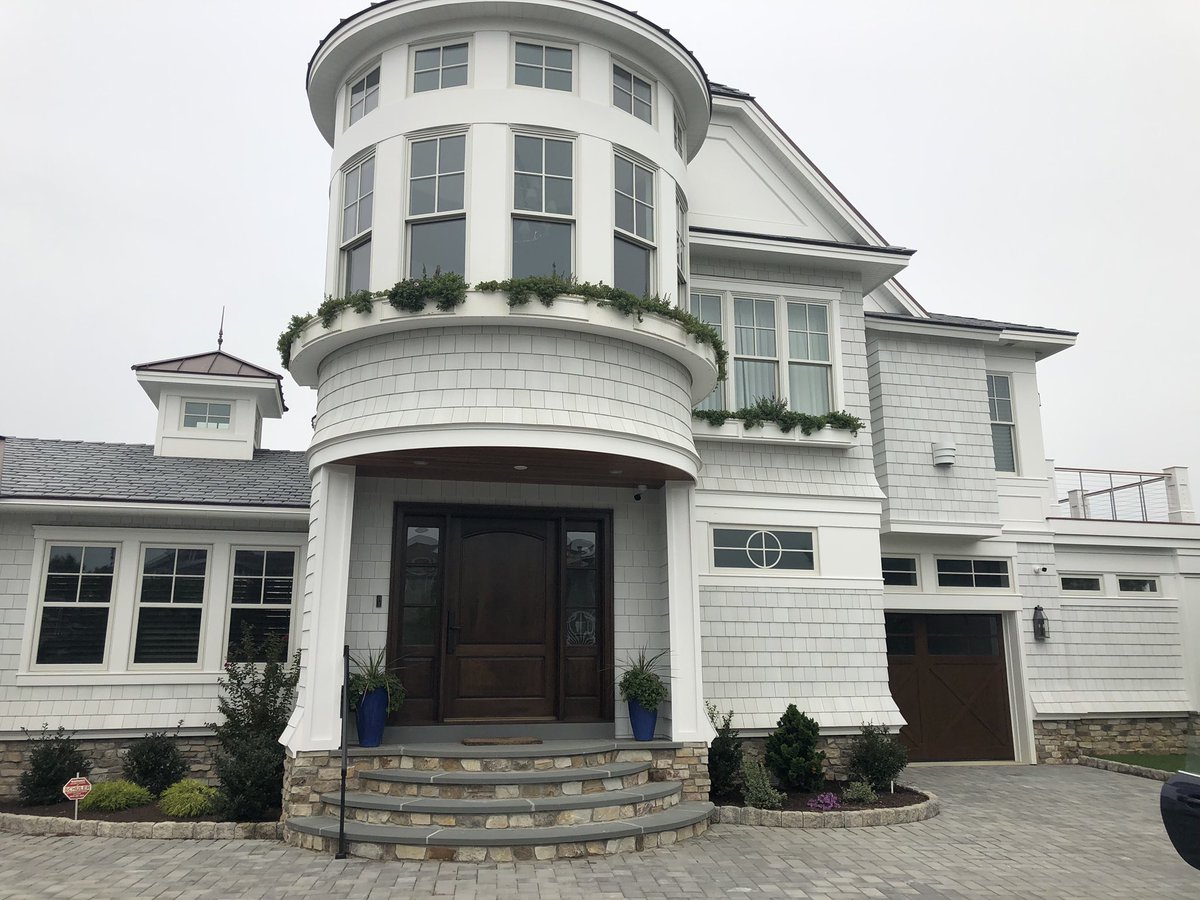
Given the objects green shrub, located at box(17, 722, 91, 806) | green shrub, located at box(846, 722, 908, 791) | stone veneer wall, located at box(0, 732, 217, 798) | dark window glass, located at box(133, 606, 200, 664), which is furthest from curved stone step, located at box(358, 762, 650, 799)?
dark window glass, located at box(133, 606, 200, 664)

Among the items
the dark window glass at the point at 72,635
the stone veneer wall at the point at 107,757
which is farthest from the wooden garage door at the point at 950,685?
the dark window glass at the point at 72,635

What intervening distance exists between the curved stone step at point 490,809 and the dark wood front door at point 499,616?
1485 millimetres

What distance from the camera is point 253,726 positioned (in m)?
9.39

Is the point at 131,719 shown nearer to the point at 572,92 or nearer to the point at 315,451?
the point at 315,451

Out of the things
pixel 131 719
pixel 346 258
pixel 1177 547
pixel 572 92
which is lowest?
pixel 131 719

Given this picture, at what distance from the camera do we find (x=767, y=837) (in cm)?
764

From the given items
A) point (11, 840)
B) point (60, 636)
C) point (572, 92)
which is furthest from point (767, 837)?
point (60, 636)

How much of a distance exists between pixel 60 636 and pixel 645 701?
7.20m

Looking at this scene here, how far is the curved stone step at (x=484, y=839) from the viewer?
262 inches

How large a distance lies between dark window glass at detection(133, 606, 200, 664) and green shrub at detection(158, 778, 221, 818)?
243cm

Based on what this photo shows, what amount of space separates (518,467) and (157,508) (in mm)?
5000

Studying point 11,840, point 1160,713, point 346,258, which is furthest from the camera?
point 1160,713

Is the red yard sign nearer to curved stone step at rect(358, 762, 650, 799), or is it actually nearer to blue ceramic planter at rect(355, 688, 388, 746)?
blue ceramic planter at rect(355, 688, 388, 746)

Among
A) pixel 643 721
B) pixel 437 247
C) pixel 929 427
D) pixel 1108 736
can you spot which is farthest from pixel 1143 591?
pixel 437 247
